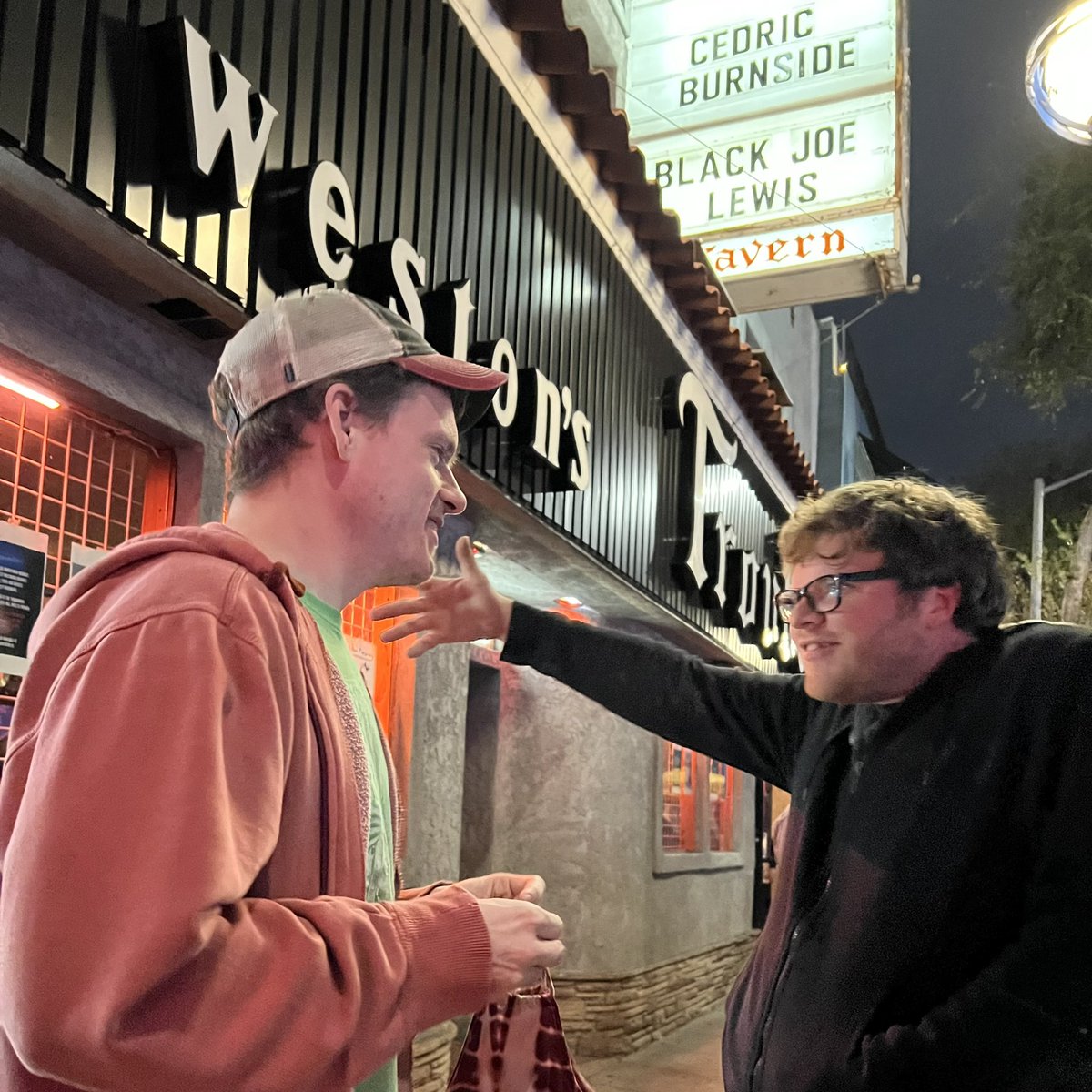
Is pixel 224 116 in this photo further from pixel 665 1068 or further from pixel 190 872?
pixel 665 1068

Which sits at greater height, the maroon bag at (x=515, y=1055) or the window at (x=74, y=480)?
the window at (x=74, y=480)

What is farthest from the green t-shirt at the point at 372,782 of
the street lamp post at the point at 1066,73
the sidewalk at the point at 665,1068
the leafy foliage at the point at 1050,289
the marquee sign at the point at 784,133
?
the leafy foliage at the point at 1050,289

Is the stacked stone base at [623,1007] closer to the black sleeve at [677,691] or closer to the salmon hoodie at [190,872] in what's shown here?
the black sleeve at [677,691]

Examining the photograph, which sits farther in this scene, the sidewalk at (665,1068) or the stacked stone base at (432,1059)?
the sidewalk at (665,1068)

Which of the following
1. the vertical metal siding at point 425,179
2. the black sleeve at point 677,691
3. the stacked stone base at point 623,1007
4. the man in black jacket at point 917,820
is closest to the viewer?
the man in black jacket at point 917,820

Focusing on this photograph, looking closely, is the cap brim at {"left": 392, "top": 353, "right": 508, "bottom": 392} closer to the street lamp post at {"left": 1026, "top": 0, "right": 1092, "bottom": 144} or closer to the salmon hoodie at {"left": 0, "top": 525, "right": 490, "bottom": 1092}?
the salmon hoodie at {"left": 0, "top": 525, "right": 490, "bottom": 1092}

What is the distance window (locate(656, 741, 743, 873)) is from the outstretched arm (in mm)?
6585

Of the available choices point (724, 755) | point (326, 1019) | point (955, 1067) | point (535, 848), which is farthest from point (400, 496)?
point (535, 848)

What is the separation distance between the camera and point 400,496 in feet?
5.57

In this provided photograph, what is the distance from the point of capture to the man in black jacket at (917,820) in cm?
220

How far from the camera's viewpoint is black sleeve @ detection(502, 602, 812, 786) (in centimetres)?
312

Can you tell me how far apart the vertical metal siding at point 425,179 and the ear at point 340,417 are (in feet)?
4.45

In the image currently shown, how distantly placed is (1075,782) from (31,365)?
111 inches

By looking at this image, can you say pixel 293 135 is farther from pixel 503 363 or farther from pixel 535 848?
pixel 535 848
